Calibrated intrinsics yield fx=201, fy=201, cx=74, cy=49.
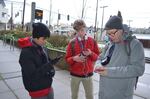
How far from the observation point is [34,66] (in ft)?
7.93

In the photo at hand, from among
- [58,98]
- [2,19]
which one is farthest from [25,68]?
[2,19]

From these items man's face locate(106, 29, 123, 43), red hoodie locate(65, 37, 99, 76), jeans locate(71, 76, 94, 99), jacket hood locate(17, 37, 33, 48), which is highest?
man's face locate(106, 29, 123, 43)

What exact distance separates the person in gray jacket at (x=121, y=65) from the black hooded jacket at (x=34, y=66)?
0.74 meters

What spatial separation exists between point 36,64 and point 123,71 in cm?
106

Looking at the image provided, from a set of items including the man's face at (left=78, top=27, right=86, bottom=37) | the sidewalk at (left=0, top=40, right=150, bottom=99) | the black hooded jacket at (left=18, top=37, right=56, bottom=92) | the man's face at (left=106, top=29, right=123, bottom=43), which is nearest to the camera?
the man's face at (left=106, top=29, right=123, bottom=43)

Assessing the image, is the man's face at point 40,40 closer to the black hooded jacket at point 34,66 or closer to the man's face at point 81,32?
the black hooded jacket at point 34,66

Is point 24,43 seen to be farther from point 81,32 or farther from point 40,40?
point 81,32

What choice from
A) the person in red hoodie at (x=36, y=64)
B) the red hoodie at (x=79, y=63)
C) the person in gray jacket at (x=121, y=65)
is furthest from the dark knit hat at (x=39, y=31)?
the red hoodie at (x=79, y=63)

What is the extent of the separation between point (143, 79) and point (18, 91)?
4.25 meters

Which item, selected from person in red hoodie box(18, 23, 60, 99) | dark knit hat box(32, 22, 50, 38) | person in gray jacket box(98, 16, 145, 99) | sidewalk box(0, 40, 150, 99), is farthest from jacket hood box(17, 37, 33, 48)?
sidewalk box(0, 40, 150, 99)

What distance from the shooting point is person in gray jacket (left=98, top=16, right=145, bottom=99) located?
81.3 inches

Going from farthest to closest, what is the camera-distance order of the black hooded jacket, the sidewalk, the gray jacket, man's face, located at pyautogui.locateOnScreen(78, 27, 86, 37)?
the sidewalk, man's face, located at pyautogui.locateOnScreen(78, 27, 86, 37), the black hooded jacket, the gray jacket

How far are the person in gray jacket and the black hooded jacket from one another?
74 cm

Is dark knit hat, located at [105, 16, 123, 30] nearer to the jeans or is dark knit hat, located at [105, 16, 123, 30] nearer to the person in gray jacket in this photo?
the person in gray jacket
